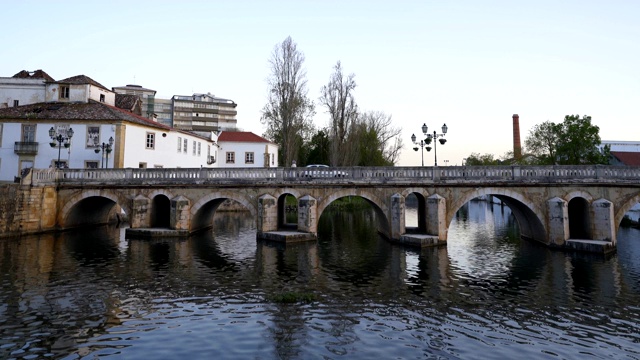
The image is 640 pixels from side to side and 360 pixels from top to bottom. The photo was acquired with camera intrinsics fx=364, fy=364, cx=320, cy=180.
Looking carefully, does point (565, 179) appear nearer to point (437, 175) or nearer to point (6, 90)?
point (437, 175)

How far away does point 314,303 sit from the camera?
41.9 ft

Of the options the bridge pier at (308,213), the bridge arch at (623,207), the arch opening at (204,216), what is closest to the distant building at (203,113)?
the arch opening at (204,216)

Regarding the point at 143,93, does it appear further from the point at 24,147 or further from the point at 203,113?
the point at 24,147

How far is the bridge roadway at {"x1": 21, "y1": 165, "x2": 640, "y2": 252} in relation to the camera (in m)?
23.9

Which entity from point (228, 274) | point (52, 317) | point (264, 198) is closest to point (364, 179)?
point (264, 198)

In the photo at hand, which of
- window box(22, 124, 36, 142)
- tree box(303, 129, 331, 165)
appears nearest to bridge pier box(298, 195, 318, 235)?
window box(22, 124, 36, 142)

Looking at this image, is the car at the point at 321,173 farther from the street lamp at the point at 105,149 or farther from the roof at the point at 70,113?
the roof at the point at 70,113

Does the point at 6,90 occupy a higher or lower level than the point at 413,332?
higher

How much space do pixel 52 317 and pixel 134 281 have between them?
4.42 meters

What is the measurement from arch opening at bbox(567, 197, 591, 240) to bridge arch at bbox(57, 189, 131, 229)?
107 feet

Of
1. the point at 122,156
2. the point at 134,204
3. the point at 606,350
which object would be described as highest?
the point at 122,156

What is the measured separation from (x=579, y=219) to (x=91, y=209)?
39989 mm

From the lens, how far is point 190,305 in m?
12.5

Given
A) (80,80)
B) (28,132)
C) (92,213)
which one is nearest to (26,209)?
(92,213)
